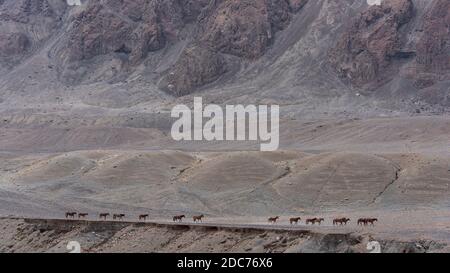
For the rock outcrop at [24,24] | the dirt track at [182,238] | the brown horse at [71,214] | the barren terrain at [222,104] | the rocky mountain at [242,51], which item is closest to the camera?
the dirt track at [182,238]

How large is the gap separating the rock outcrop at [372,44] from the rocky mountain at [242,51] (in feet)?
0.48

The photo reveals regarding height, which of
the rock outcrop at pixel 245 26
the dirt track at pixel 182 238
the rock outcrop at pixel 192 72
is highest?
the rock outcrop at pixel 245 26

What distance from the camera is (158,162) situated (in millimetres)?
56812

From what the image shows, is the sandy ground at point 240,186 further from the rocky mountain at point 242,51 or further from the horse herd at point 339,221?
the rocky mountain at point 242,51

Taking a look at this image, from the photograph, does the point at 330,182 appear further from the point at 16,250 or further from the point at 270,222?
the point at 16,250

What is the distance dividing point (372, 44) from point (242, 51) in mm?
21539

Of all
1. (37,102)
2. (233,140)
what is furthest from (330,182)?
(37,102)

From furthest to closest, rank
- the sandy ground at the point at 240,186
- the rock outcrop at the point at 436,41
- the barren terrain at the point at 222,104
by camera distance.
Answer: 1. the rock outcrop at the point at 436,41
2. the sandy ground at the point at 240,186
3. the barren terrain at the point at 222,104

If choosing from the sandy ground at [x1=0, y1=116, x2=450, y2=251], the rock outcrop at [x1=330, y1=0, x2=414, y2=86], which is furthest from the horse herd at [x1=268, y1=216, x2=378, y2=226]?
the rock outcrop at [x1=330, y1=0, x2=414, y2=86]

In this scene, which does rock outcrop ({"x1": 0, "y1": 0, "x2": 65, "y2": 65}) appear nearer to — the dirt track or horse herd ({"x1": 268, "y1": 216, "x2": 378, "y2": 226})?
the dirt track

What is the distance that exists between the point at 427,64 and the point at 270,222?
7240cm

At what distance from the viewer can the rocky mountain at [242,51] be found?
334ft

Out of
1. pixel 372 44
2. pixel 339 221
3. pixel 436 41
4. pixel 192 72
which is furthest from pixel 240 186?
pixel 192 72

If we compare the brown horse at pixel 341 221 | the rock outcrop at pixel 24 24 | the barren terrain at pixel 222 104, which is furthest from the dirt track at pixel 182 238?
the rock outcrop at pixel 24 24
